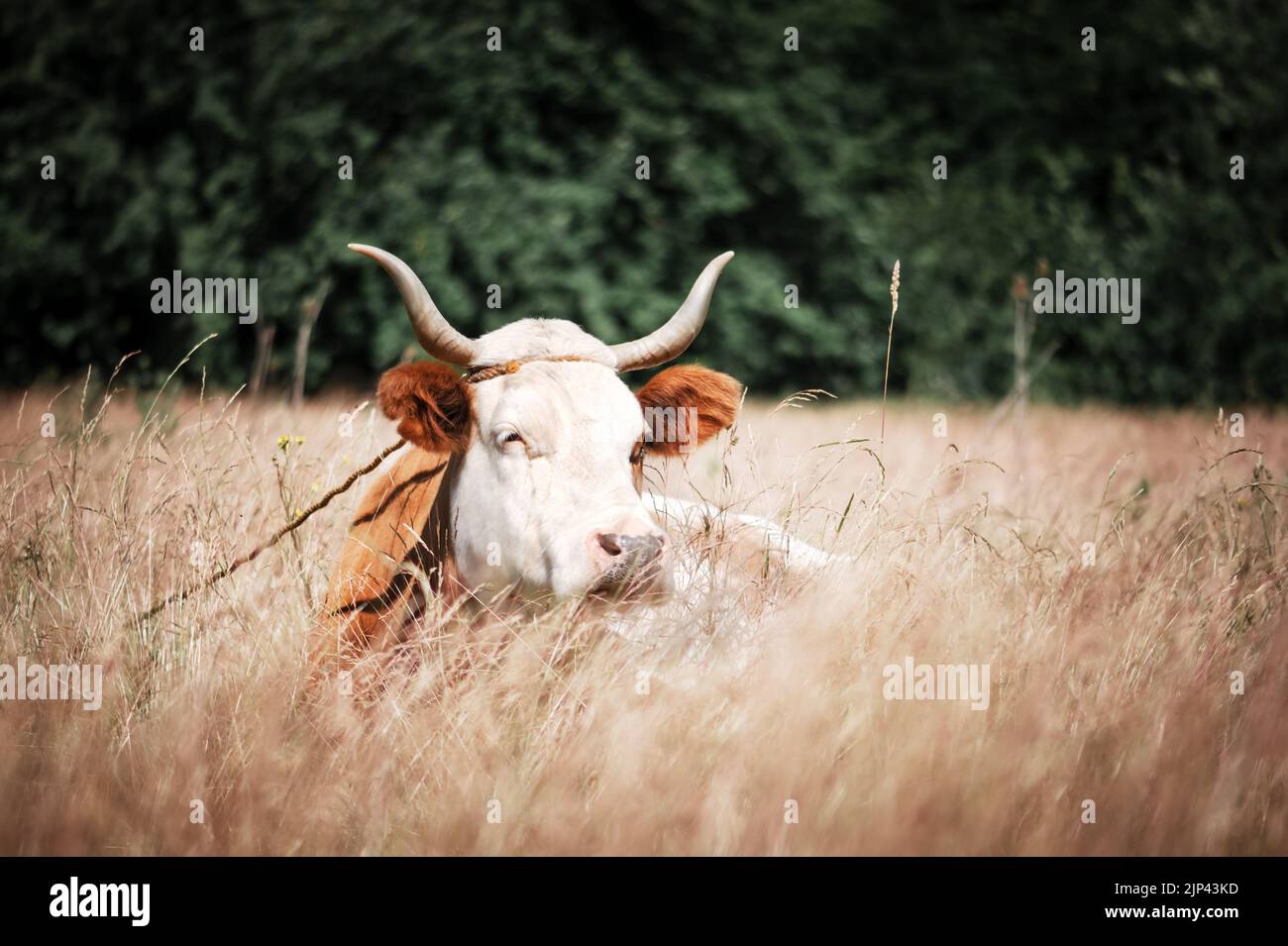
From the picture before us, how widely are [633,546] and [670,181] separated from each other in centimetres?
994

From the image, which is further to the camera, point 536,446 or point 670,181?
point 670,181

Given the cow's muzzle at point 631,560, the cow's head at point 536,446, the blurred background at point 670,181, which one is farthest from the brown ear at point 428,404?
the blurred background at point 670,181

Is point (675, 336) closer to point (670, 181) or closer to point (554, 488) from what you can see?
point (554, 488)

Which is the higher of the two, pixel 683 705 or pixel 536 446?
pixel 536 446

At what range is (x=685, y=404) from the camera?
380 centimetres

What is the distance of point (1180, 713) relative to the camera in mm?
3031

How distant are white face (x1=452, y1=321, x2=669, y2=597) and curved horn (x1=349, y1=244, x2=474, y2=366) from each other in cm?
19

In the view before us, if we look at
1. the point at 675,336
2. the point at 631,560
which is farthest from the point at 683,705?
the point at 675,336

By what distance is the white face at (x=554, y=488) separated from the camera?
2.99 metres

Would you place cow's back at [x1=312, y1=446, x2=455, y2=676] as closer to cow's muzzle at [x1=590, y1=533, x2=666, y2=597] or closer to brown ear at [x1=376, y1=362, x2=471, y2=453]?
brown ear at [x1=376, y1=362, x2=471, y2=453]

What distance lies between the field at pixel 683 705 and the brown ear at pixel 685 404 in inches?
10.2

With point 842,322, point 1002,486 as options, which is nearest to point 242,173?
point 842,322

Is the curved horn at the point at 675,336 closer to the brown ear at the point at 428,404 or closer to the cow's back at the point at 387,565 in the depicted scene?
the brown ear at the point at 428,404

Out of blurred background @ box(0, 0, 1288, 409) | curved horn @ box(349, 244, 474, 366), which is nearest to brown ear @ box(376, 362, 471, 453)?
curved horn @ box(349, 244, 474, 366)
